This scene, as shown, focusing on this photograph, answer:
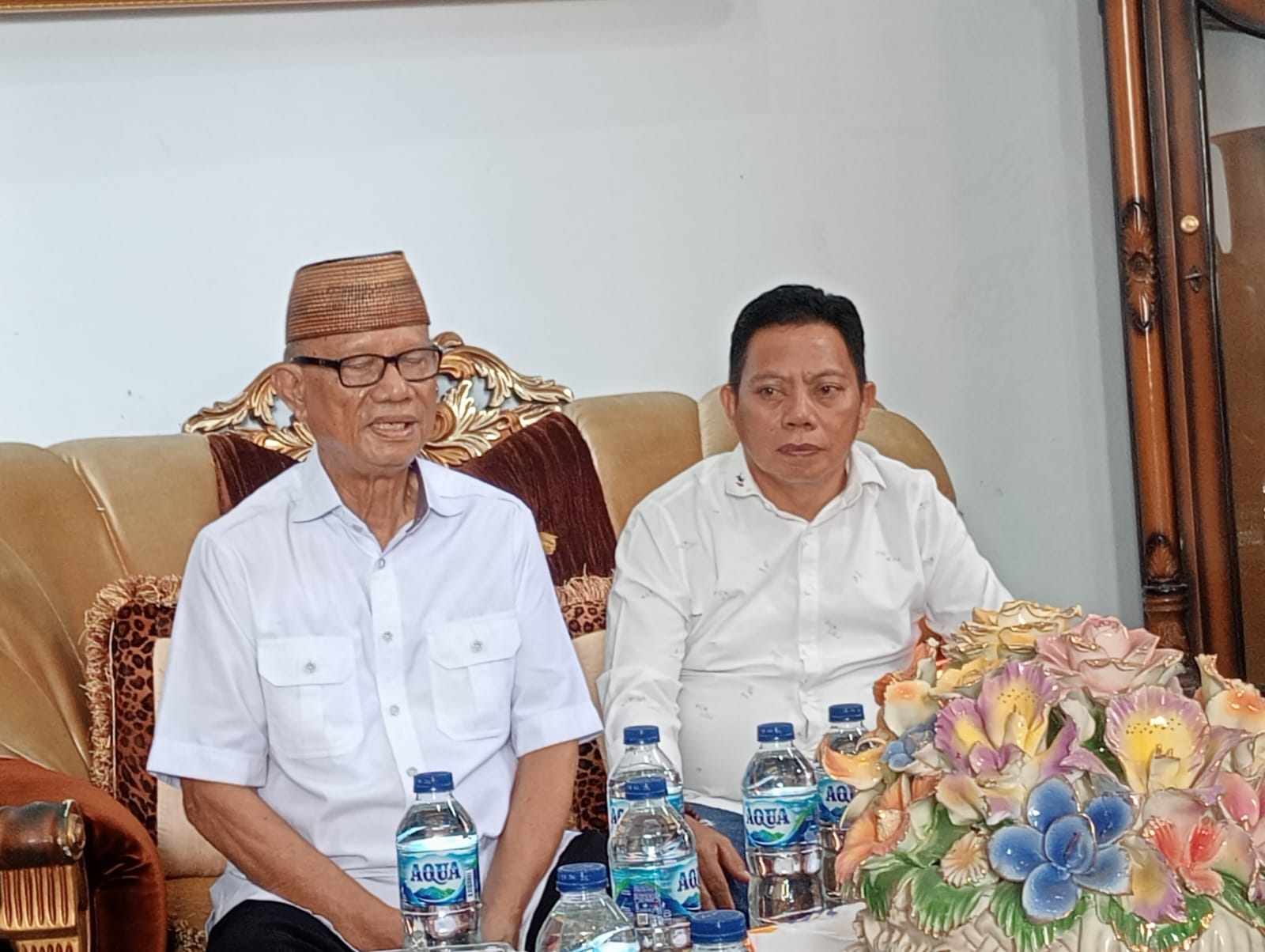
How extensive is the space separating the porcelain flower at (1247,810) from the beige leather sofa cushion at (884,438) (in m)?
1.47

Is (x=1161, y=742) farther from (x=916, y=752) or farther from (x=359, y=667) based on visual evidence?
(x=359, y=667)

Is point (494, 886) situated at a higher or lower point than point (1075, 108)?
lower

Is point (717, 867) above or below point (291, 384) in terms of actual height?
below

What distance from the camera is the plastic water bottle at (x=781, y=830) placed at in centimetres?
164

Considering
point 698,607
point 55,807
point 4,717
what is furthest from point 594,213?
point 55,807

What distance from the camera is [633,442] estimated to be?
260 cm

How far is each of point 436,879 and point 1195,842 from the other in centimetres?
75

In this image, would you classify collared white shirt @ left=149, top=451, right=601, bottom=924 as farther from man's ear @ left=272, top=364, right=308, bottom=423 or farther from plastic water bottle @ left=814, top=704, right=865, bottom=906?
plastic water bottle @ left=814, top=704, right=865, bottom=906

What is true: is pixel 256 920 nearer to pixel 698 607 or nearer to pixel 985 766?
pixel 698 607

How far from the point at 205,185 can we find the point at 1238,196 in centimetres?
179

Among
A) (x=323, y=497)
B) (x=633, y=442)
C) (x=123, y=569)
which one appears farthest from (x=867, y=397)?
(x=123, y=569)

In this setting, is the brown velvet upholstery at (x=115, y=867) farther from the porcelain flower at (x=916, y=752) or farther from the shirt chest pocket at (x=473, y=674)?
the porcelain flower at (x=916, y=752)

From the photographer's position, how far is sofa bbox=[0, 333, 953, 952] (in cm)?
Result: 174

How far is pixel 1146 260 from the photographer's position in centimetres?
265
